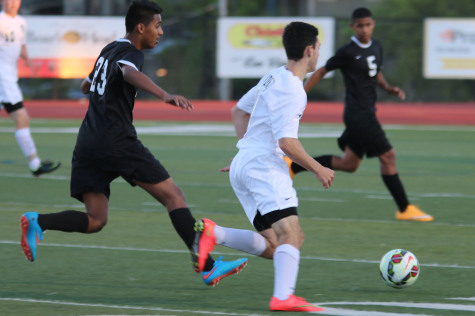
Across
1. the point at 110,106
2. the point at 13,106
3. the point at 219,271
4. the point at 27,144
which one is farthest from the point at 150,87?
the point at 13,106

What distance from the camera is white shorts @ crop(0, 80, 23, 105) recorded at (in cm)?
1268

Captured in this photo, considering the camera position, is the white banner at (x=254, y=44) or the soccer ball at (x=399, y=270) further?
the white banner at (x=254, y=44)

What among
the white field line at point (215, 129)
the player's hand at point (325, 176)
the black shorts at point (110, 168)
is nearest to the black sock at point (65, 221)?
the black shorts at point (110, 168)

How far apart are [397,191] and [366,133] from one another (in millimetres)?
636

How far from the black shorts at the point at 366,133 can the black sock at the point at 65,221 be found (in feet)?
12.9

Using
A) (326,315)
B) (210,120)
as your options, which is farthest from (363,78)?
(210,120)

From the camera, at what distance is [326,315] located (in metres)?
5.76

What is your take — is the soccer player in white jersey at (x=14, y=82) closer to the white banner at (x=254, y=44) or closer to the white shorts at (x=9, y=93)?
the white shorts at (x=9, y=93)

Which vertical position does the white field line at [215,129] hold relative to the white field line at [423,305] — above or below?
below

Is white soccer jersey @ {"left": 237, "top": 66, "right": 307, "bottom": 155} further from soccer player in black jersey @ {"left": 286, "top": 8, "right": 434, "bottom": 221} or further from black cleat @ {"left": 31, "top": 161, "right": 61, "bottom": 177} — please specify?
black cleat @ {"left": 31, "top": 161, "right": 61, "bottom": 177}

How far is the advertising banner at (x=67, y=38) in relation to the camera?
1110 inches

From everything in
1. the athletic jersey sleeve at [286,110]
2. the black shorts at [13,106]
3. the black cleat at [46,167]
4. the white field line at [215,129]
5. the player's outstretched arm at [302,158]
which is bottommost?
the white field line at [215,129]

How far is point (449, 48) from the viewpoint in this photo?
27453 millimetres

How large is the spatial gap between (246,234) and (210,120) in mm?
19297
